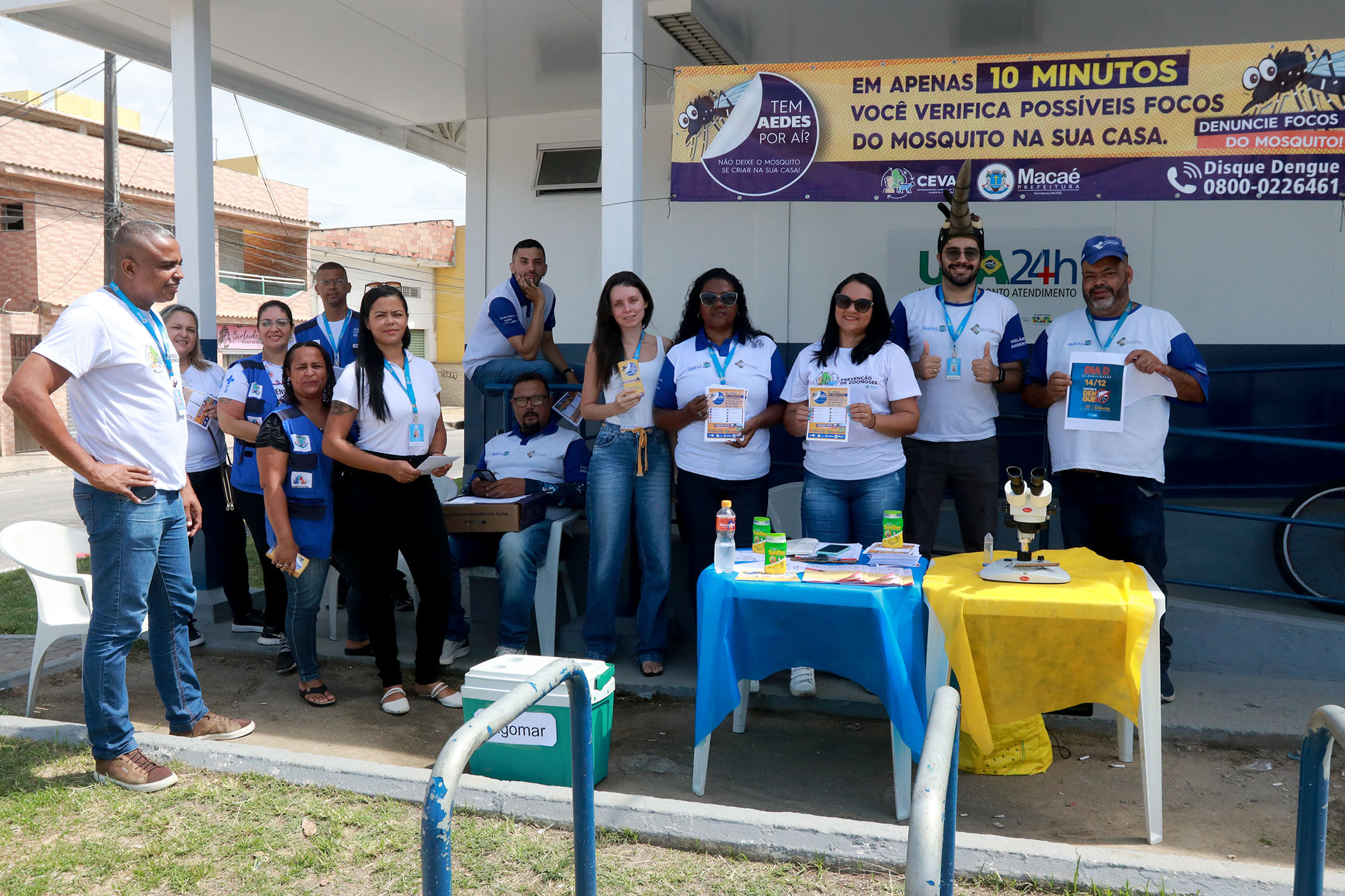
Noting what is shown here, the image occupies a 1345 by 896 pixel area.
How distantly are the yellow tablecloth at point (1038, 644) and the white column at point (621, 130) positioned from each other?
8.21 feet

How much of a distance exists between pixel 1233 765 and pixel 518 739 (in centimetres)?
281

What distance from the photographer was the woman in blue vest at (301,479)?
4309mm

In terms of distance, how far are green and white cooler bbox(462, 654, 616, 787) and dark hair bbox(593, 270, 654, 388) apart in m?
1.55

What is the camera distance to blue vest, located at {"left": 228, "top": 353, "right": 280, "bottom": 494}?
5.05 meters

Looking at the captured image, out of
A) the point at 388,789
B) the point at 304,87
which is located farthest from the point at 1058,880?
the point at 304,87

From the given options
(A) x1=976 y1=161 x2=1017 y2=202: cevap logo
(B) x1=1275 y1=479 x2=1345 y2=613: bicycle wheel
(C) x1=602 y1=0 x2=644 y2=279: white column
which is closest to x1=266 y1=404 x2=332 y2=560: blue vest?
(C) x1=602 y1=0 x2=644 y2=279: white column

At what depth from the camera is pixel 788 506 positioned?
5438 millimetres

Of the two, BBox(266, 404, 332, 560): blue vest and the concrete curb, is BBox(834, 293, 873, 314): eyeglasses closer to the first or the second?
the concrete curb

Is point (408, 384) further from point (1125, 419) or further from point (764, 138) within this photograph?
point (1125, 419)

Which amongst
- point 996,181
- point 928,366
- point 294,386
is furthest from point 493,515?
point 996,181

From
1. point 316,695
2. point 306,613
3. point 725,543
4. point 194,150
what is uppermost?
point 194,150

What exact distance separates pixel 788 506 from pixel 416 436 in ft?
6.90

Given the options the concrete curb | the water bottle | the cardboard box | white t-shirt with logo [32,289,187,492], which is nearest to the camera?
the concrete curb

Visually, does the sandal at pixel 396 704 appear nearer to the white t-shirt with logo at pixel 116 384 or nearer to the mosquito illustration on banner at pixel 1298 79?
the white t-shirt with logo at pixel 116 384
